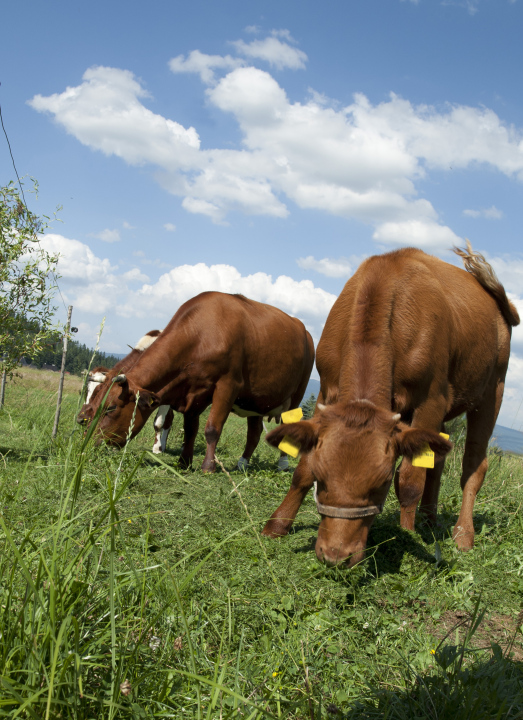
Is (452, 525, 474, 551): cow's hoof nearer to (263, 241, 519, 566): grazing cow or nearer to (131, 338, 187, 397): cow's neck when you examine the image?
(263, 241, 519, 566): grazing cow

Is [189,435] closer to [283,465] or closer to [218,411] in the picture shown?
[218,411]

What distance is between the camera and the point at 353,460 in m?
3.19

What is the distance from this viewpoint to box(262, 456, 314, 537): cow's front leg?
4125mm

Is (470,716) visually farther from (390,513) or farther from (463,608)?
(390,513)

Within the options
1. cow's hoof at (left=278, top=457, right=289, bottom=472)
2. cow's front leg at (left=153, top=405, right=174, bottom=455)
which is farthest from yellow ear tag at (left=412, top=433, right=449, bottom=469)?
cow's front leg at (left=153, top=405, right=174, bottom=455)

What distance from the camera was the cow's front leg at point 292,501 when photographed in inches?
162

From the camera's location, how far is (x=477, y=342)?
489 cm

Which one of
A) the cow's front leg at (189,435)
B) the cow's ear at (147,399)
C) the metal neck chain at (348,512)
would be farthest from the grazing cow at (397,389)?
the cow's front leg at (189,435)

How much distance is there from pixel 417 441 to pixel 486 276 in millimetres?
2949

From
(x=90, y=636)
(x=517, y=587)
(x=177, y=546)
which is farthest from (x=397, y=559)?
(x=90, y=636)

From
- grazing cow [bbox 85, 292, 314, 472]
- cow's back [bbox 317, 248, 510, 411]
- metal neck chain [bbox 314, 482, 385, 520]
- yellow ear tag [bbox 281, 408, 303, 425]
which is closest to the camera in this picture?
metal neck chain [bbox 314, 482, 385, 520]

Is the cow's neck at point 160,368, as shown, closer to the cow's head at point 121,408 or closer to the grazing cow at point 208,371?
the grazing cow at point 208,371

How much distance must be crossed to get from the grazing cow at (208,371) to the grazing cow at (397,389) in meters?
2.95

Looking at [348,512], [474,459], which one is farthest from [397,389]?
[474,459]
